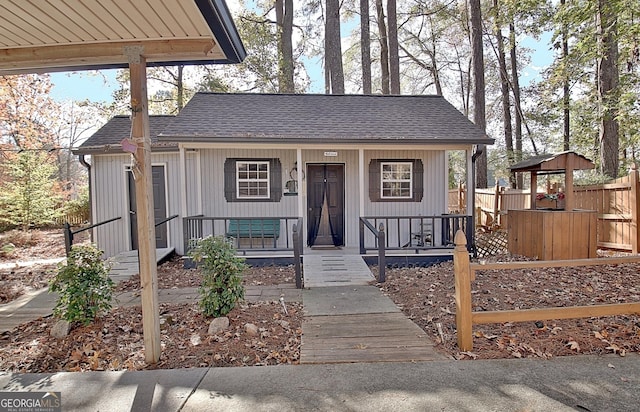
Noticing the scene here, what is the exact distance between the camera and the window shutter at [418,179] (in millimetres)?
8070

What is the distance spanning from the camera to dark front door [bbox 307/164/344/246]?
8094 millimetres

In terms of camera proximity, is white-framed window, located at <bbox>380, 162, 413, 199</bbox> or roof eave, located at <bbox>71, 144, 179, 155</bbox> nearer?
roof eave, located at <bbox>71, 144, 179, 155</bbox>

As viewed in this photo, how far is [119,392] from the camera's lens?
2.64m

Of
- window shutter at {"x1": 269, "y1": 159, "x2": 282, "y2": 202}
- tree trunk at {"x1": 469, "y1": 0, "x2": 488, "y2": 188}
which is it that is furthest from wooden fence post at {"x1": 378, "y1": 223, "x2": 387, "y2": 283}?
tree trunk at {"x1": 469, "y1": 0, "x2": 488, "y2": 188}

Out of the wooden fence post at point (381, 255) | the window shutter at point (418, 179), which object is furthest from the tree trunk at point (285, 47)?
the wooden fence post at point (381, 255)

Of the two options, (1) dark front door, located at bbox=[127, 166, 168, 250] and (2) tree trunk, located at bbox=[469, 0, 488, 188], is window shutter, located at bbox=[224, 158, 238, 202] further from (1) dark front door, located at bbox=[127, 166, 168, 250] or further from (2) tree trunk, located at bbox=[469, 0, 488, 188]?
(2) tree trunk, located at bbox=[469, 0, 488, 188]

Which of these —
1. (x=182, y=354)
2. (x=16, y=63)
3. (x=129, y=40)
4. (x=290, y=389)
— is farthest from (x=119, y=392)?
(x=16, y=63)

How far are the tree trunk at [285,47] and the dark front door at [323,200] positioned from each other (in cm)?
796

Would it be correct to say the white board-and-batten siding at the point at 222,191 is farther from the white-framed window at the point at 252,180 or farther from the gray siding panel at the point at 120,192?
the white-framed window at the point at 252,180

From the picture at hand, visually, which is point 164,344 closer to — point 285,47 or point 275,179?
point 275,179

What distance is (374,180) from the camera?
317 inches

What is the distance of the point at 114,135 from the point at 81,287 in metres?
6.14

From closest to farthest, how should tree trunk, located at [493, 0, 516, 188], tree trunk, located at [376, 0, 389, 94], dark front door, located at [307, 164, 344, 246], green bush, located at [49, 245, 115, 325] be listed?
green bush, located at [49, 245, 115, 325] < dark front door, located at [307, 164, 344, 246] < tree trunk, located at [376, 0, 389, 94] < tree trunk, located at [493, 0, 516, 188]

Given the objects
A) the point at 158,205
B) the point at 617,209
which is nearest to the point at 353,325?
the point at 158,205
